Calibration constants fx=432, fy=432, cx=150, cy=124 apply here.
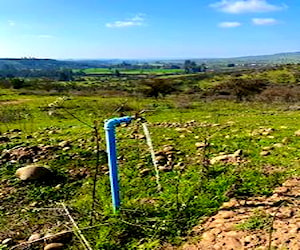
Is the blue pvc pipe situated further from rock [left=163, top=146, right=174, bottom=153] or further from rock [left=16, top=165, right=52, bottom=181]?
rock [left=163, top=146, right=174, bottom=153]

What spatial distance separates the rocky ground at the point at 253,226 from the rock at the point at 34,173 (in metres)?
2.79

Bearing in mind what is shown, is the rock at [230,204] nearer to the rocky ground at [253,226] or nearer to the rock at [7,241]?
the rocky ground at [253,226]

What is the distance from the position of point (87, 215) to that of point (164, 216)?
2.97 feet

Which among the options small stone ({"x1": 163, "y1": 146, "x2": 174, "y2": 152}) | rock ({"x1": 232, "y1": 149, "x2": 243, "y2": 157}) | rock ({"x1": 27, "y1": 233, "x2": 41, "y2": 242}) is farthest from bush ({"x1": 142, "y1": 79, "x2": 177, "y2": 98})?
rock ({"x1": 27, "y1": 233, "x2": 41, "y2": 242})

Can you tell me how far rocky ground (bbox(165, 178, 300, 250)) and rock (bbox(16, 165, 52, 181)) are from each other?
9.16 feet

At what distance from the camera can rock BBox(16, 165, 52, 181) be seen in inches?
243

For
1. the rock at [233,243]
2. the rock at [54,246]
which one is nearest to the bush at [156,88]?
the rock at [54,246]

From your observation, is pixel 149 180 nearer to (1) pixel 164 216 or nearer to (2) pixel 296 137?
(1) pixel 164 216

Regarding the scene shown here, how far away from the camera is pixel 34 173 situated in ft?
20.3

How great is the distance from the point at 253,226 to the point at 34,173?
11.2 ft

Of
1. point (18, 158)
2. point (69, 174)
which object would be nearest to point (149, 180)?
point (69, 174)

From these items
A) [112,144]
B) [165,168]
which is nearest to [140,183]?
[165,168]

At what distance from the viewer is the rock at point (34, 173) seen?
6.16 metres

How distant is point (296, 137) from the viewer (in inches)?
282
